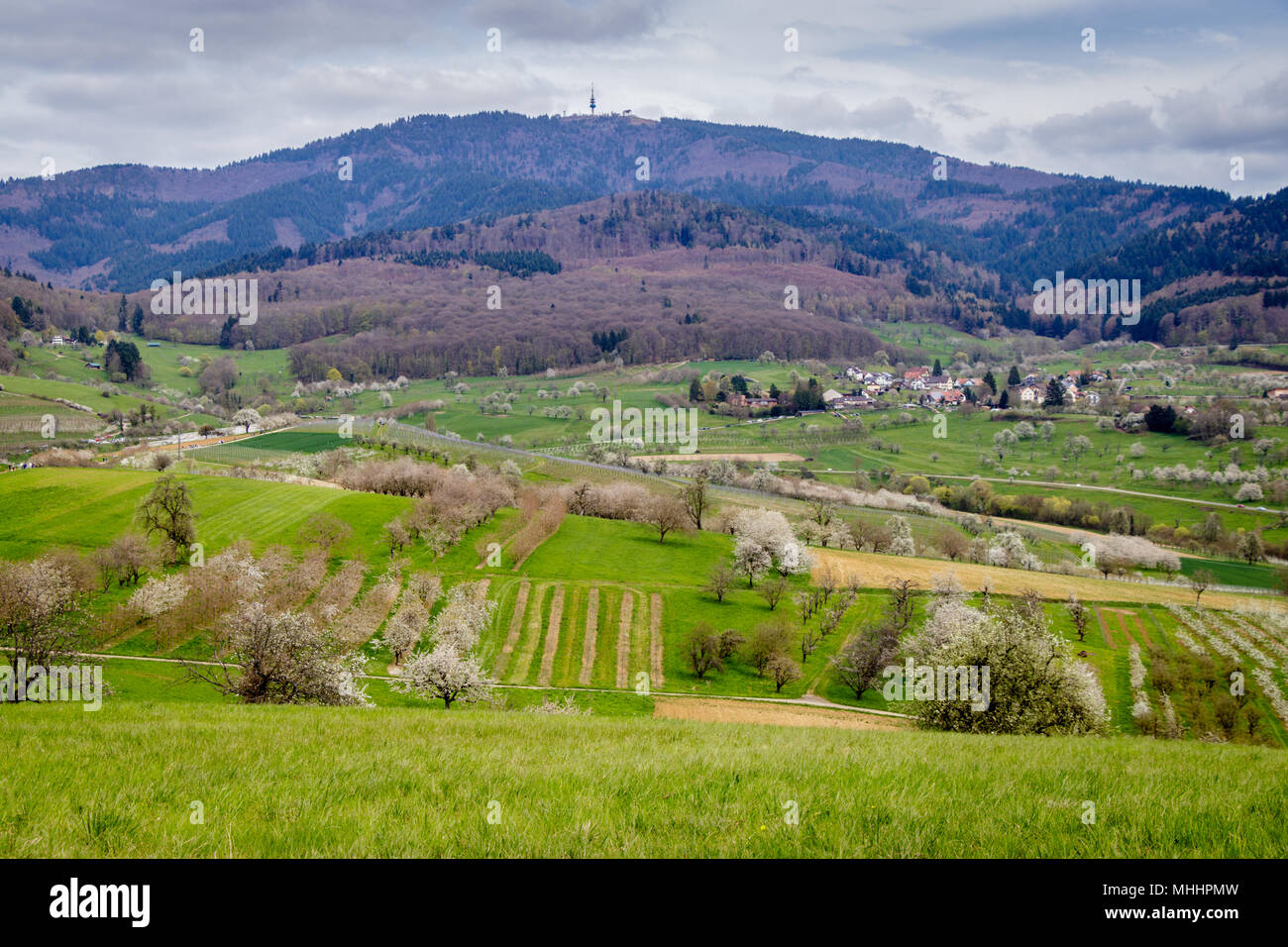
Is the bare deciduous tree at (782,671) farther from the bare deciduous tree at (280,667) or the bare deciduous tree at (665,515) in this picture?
the bare deciduous tree at (280,667)

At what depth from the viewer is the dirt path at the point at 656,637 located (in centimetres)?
6406

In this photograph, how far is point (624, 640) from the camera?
7000 centimetres

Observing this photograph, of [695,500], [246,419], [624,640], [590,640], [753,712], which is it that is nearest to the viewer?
[753,712]

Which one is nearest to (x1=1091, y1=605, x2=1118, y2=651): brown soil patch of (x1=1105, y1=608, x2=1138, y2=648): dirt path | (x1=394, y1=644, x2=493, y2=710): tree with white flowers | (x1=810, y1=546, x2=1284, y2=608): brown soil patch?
(x1=1105, y1=608, x2=1138, y2=648): dirt path

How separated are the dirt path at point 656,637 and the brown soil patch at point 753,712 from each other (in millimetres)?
5358

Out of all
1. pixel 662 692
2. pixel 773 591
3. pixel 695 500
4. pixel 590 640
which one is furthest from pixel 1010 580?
pixel 590 640

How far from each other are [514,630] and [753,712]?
80.3 ft

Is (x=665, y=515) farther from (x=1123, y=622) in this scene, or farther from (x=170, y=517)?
(x=170, y=517)

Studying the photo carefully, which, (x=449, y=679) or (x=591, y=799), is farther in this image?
(x=449, y=679)

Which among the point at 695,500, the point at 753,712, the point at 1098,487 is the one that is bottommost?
the point at 753,712

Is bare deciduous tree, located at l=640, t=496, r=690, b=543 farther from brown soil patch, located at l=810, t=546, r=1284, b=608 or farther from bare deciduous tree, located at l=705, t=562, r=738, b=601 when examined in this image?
brown soil patch, located at l=810, t=546, r=1284, b=608

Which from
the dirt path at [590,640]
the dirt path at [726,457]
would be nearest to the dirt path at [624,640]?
the dirt path at [590,640]

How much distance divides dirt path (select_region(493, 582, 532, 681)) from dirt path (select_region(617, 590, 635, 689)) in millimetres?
9287
